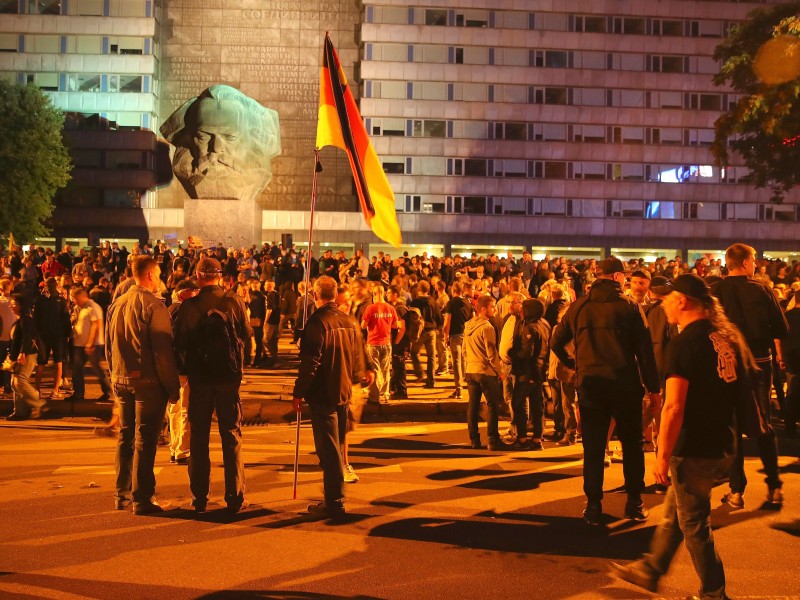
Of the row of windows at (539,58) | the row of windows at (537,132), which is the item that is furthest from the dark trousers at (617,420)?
the row of windows at (539,58)

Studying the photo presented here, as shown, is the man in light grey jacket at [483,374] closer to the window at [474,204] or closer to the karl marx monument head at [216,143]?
the karl marx monument head at [216,143]

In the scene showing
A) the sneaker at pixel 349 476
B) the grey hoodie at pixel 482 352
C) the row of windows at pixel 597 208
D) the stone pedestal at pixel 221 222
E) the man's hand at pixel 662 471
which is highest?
the row of windows at pixel 597 208

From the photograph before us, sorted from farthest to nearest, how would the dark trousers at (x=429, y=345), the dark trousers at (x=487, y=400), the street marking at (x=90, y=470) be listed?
the dark trousers at (x=429, y=345)
the dark trousers at (x=487, y=400)
the street marking at (x=90, y=470)

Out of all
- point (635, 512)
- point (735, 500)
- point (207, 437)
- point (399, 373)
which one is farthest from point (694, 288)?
point (399, 373)

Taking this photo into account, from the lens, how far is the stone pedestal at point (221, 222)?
46.0m

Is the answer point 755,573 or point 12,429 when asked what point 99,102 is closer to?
point 12,429

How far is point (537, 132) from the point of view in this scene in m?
66.0

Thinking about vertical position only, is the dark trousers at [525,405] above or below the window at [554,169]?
below

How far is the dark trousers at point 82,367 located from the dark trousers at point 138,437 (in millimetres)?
5886

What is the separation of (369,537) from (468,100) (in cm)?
5965

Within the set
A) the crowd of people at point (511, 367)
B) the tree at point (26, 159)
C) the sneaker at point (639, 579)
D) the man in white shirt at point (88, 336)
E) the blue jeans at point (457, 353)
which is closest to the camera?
the crowd of people at point (511, 367)

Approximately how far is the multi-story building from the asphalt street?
54.2m

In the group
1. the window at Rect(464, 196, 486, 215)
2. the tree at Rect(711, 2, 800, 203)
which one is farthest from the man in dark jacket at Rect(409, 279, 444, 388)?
the window at Rect(464, 196, 486, 215)

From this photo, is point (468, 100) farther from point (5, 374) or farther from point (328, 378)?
point (328, 378)
